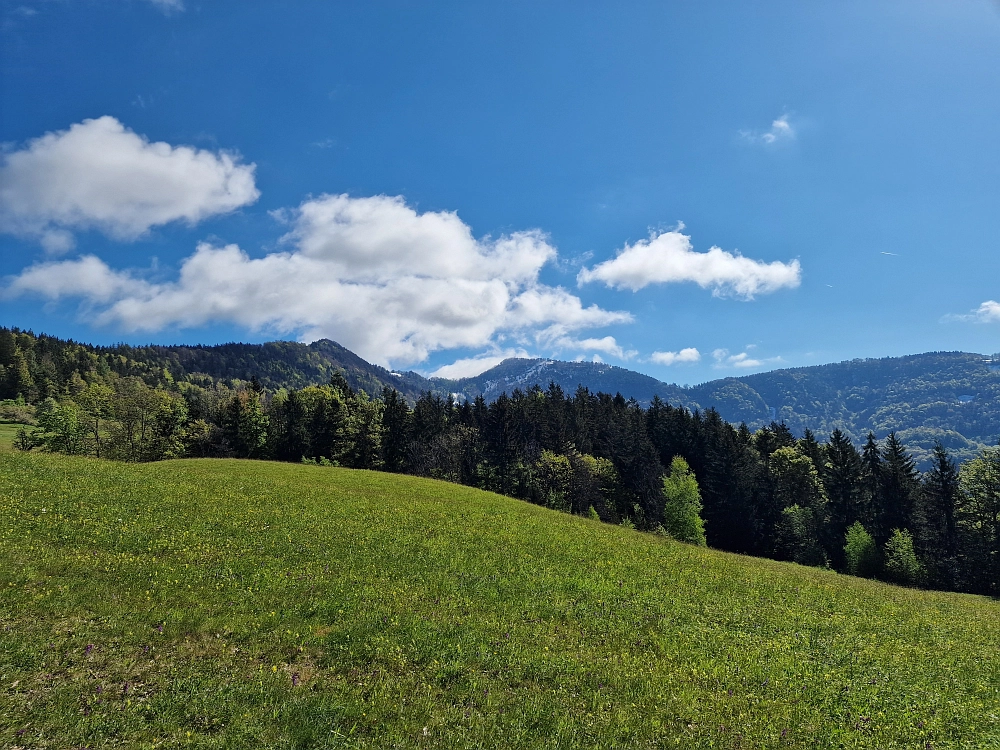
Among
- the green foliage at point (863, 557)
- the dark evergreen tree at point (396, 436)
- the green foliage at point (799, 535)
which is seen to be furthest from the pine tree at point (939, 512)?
the dark evergreen tree at point (396, 436)

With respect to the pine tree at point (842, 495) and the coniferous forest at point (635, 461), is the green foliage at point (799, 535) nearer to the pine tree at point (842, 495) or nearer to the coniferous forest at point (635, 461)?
the coniferous forest at point (635, 461)

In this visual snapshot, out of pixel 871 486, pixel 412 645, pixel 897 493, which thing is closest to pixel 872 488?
pixel 871 486

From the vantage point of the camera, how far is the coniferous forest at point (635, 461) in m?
72.4

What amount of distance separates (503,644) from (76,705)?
9.82 meters

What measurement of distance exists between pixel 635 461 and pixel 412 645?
9089 cm

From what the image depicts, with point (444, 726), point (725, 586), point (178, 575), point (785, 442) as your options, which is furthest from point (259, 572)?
point (785, 442)

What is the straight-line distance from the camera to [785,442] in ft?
372

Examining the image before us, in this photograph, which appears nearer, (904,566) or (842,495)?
(904,566)

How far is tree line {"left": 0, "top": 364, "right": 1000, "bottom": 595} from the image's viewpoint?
7238 cm

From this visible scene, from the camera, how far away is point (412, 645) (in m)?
13.4

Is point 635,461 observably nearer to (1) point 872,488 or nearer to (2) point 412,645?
(1) point 872,488

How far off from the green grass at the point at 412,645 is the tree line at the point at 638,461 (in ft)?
175

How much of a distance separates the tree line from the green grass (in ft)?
175

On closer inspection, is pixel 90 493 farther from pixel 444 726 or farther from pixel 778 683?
pixel 778 683
